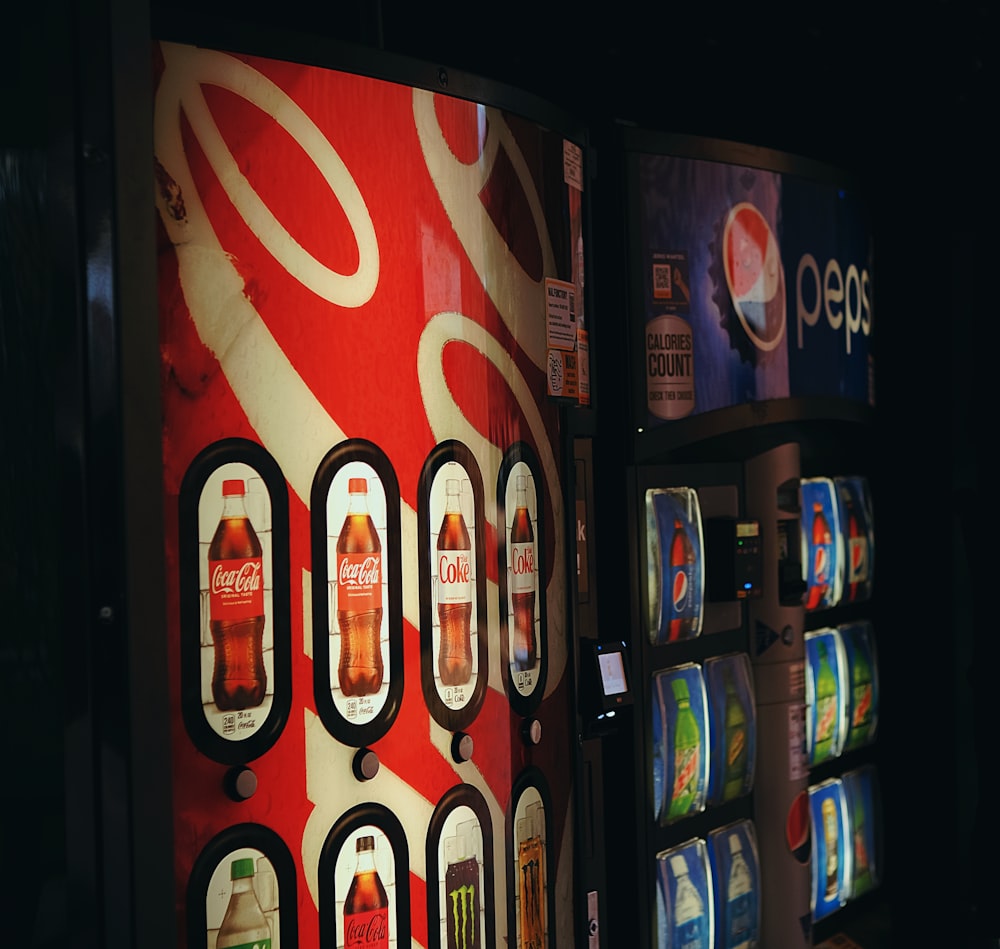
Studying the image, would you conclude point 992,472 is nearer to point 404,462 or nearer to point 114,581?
point 404,462

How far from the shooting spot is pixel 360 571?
1.97 meters

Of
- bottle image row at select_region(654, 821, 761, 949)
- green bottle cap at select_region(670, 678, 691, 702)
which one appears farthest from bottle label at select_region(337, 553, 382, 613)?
bottle image row at select_region(654, 821, 761, 949)

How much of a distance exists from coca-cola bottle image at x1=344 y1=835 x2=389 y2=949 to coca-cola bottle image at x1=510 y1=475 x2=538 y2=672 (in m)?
0.50

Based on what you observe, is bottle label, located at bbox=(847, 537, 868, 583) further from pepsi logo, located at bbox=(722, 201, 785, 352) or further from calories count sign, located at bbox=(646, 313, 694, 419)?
calories count sign, located at bbox=(646, 313, 694, 419)

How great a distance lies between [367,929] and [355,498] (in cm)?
76

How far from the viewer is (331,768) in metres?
1.91

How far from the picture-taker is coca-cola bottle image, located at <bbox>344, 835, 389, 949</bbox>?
194cm

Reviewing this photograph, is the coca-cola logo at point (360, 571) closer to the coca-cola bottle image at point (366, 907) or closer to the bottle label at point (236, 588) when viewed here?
the bottle label at point (236, 588)

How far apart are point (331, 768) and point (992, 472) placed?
2934 mm

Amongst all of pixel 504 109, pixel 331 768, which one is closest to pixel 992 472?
pixel 504 109

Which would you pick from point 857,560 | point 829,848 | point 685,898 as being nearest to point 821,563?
point 857,560

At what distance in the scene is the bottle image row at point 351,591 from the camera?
1.79 m

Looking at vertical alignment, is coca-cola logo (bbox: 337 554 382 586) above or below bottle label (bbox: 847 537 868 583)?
above

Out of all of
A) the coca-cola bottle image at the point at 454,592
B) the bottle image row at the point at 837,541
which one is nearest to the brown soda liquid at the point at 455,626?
the coca-cola bottle image at the point at 454,592
